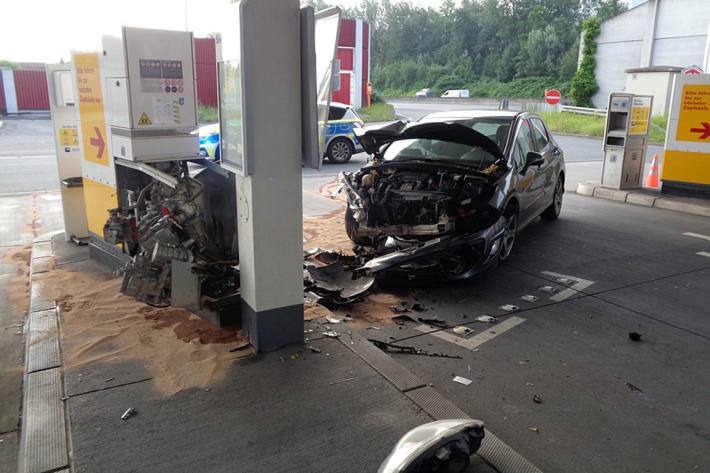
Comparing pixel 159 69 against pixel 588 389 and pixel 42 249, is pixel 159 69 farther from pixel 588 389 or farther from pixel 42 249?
pixel 588 389

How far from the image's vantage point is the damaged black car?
19.6 ft

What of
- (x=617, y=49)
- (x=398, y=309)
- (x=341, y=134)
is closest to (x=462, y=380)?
(x=398, y=309)

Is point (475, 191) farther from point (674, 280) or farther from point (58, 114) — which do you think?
point (58, 114)

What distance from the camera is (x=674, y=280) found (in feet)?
20.8

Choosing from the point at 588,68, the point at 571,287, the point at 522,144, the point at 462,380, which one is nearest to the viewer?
the point at 462,380

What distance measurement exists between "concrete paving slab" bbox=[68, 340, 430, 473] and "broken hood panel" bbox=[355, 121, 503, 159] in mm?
3528

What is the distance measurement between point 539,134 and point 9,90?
36382 millimetres

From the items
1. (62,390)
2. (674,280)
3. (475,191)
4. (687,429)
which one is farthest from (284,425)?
(674,280)

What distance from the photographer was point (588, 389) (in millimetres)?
3947

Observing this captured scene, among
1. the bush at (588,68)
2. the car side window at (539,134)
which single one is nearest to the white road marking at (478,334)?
the car side window at (539,134)

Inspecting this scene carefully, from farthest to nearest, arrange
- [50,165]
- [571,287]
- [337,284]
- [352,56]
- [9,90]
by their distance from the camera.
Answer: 1. [9,90]
2. [352,56]
3. [50,165]
4. [571,287]
5. [337,284]

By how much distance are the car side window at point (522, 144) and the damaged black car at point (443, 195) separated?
0.01 metres

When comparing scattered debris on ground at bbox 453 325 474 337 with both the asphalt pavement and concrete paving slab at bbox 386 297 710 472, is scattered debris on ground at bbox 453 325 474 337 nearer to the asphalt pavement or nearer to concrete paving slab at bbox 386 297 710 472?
concrete paving slab at bbox 386 297 710 472

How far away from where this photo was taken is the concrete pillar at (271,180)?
368 centimetres
